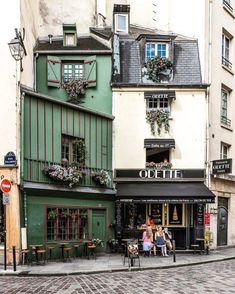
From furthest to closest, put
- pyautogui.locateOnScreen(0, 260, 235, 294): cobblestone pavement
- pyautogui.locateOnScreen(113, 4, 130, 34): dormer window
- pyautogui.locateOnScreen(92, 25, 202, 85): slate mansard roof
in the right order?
pyautogui.locateOnScreen(113, 4, 130, 34): dormer window, pyautogui.locateOnScreen(92, 25, 202, 85): slate mansard roof, pyautogui.locateOnScreen(0, 260, 235, 294): cobblestone pavement

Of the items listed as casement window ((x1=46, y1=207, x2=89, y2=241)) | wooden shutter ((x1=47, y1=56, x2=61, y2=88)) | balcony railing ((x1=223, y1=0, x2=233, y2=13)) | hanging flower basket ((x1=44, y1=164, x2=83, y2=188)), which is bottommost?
casement window ((x1=46, y1=207, x2=89, y2=241))

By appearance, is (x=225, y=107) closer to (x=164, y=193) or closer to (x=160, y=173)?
(x=160, y=173)

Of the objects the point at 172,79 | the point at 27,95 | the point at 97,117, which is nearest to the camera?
the point at 27,95

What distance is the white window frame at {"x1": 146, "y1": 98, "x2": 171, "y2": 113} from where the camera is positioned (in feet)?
64.7

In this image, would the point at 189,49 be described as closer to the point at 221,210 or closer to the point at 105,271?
the point at 221,210

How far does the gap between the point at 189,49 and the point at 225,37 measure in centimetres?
356

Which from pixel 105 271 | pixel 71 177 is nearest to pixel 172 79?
pixel 71 177

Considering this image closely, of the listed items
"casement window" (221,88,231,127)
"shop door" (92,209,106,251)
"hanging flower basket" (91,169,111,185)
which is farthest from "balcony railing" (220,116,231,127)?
"shop door" (92,209,106,251)

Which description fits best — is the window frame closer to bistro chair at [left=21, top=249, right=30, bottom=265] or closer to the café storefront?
the café storefront

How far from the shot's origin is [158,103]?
19812 millimetres

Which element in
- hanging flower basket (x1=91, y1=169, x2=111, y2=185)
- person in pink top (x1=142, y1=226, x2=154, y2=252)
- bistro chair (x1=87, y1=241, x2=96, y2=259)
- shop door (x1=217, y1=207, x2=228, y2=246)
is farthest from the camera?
shop door (x1=217, y1=207, x2=228, y2=246)

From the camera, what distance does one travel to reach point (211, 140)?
20.5m

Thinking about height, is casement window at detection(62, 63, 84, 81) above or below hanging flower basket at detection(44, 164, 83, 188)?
above

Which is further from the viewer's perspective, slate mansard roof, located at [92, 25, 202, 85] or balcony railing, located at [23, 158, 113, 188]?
slate mansard roof, located at [92, 25, 202, 85]
